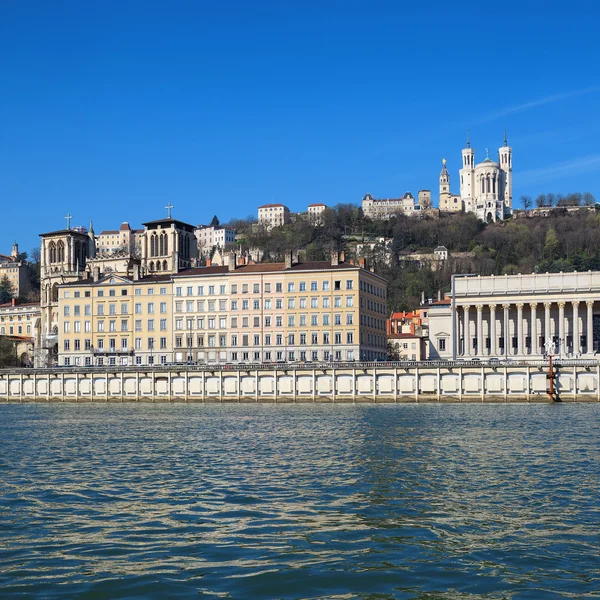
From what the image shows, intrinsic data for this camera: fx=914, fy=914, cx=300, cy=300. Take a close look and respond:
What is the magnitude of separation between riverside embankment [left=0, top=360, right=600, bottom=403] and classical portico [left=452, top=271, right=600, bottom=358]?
31593 millimetres

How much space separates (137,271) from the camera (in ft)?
344

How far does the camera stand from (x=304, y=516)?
2106cm

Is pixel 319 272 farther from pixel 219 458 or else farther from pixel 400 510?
pixel 400 510

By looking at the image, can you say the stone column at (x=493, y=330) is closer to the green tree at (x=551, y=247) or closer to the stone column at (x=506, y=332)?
the stone column at (x=506, y=332)

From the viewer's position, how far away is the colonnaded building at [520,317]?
353ft

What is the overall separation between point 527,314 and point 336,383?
1747 inches

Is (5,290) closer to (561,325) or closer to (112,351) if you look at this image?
(112,351)

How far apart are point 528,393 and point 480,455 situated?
4138cm

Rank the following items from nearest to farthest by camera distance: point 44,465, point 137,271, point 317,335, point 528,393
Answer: point 44,465 < point 528,393 < point 317,335 < point 137,271

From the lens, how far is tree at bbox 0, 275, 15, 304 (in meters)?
184

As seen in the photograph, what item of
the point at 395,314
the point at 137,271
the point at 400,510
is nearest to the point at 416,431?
the point at 400,510

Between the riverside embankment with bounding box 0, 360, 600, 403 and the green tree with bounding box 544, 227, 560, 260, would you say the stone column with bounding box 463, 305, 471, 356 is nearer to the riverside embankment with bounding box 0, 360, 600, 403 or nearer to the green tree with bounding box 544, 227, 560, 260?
the riverside embankment with bounding box 0, 360, 600, 403

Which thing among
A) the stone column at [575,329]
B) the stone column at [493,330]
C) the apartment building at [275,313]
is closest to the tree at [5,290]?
the apartment building at [275,313]

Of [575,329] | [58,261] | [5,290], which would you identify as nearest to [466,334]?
[575,329]
